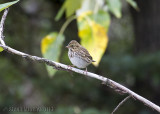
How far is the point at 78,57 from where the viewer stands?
107 inches

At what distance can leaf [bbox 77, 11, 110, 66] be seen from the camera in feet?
7.57

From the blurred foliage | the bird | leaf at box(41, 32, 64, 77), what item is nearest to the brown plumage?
the bird

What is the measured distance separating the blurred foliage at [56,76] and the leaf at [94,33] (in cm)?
289

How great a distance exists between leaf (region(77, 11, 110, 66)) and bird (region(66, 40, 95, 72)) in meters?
0.34

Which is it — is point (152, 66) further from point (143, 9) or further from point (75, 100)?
point (75, 100)

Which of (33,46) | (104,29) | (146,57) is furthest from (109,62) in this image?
(104,29)

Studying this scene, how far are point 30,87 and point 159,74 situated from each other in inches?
90.4

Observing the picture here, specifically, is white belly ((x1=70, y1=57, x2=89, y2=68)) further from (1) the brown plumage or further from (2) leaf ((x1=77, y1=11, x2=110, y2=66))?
(2) leaf ((x1=77, y1=11, x2=110, y2=66))

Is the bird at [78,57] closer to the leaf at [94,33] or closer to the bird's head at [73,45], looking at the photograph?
the bird's head at [73,45]

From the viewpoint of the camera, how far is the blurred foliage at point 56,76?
17.7ft

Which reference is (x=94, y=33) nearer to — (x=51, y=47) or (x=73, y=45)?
(x=51, y=47)

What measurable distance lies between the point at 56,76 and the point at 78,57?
10.3ft

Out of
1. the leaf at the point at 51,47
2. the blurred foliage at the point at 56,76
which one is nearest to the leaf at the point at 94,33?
the leaf at the point at 51,47

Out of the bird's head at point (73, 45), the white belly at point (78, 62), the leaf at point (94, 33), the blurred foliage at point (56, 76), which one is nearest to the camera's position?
the leaf at point (94, 33)
